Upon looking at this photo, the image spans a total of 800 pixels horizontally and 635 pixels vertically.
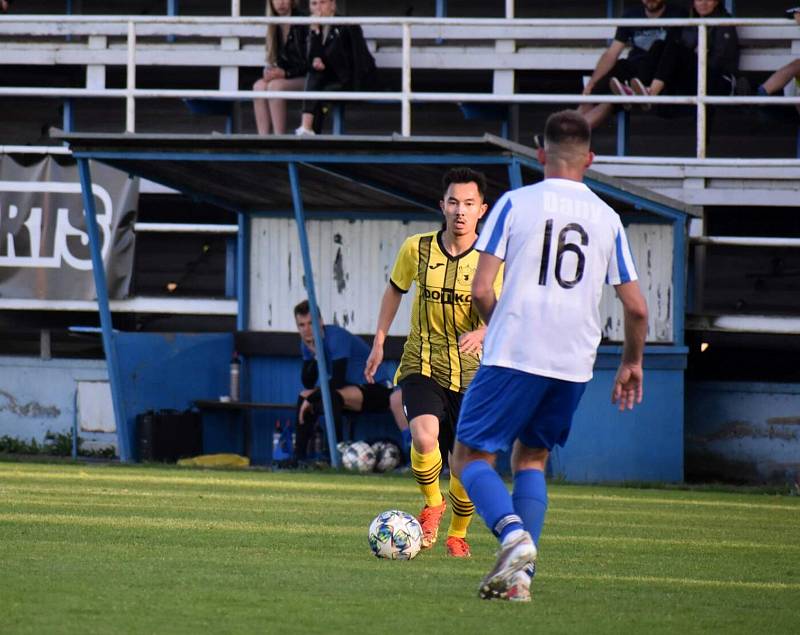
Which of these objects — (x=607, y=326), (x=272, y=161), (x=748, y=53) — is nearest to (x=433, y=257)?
(x=272, y=161)

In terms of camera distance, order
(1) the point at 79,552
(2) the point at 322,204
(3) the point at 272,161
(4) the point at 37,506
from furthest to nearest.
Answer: (2) the point at 322,204 → (3) the point at 272,161 → (4) the point at 37,506 → (1) the point at 79,552

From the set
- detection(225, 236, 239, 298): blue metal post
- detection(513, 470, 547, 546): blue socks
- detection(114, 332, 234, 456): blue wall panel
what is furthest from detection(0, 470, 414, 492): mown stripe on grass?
detection(513, 470, 547, 546): blue socks

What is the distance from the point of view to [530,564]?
6523 mm

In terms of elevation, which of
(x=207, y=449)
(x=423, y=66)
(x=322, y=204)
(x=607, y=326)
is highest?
(x=423, y=66)

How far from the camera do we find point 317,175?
16797 millimetres

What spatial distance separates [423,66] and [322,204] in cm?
221

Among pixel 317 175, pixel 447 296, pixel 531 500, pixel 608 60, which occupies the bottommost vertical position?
pixel 531 500

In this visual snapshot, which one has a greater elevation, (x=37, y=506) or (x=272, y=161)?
(x=272, y=161)

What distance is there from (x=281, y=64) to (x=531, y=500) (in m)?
12.2

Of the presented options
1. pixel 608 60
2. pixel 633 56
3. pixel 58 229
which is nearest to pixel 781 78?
pixel 633 56

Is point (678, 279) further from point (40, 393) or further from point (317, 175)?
point (40, 393)

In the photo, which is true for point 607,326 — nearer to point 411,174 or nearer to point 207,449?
point 411,174

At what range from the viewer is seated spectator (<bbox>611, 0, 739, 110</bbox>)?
688 inches

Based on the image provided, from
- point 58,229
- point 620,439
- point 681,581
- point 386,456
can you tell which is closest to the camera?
point 681,581
